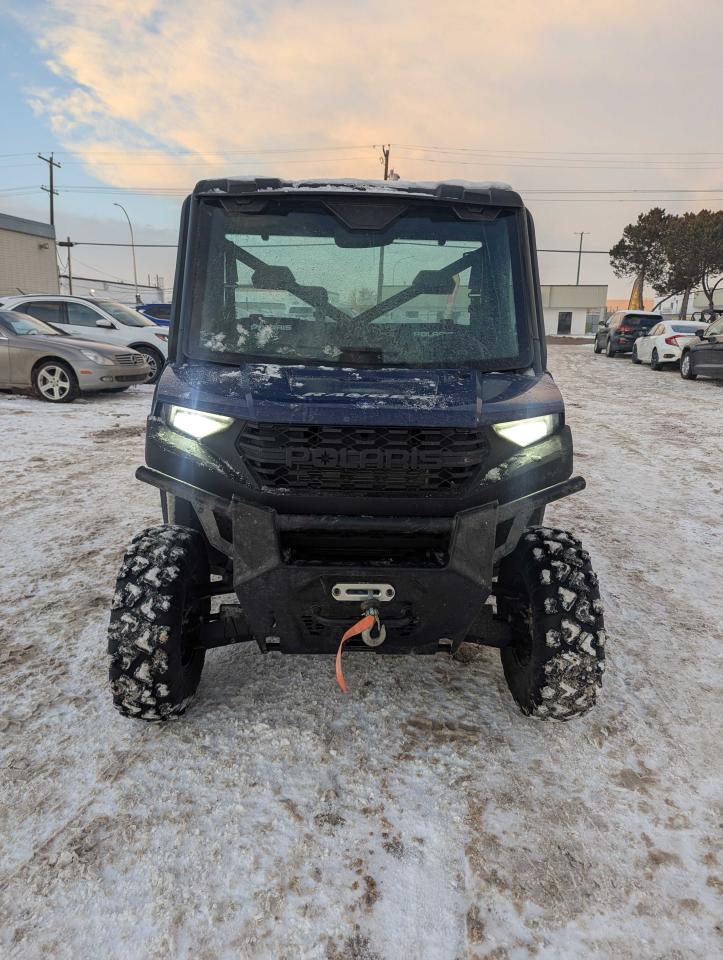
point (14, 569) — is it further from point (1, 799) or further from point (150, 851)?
point (150, 851)

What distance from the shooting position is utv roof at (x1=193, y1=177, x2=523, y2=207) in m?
2.68

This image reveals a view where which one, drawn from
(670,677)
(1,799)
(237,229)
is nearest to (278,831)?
(1,799)

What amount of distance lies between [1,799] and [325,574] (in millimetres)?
1408

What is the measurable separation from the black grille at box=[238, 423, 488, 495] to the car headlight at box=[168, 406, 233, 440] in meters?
0.11

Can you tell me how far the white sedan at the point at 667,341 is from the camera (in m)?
17.5

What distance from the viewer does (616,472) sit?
7082 millimetres

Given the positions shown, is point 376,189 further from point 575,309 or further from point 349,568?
point 575,309

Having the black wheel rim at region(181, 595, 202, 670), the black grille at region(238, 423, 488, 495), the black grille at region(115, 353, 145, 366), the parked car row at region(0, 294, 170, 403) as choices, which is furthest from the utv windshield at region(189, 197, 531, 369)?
the black grille at region(115, 353, 145, 366)

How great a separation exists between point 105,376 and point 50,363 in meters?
0.88

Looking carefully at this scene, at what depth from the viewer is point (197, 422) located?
2.38 meters

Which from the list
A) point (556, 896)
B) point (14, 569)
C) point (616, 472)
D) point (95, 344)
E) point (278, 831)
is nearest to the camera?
point (556, 896)

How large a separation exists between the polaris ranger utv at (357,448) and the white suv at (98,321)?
10364mm

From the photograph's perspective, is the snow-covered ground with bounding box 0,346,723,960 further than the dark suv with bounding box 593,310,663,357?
No

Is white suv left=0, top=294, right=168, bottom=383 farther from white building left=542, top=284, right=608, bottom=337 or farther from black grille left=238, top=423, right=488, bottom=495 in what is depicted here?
white building left=542, top=284, right=608, bottom=337
